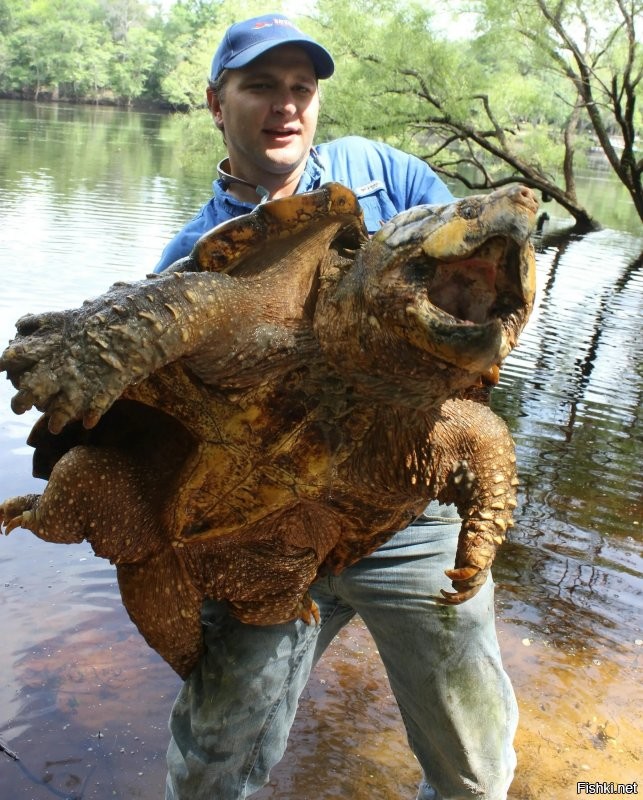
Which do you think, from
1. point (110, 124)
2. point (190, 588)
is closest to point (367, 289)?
point (190, 588)

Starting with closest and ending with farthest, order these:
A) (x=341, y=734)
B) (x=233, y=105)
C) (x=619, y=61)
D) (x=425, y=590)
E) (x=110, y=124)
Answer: (x=425, y=590) → (x=233, y=105) → (x=341, y=734) → (x=619, y=61) → (x=110, y=124)

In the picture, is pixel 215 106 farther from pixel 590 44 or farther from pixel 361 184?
pixel 590 44

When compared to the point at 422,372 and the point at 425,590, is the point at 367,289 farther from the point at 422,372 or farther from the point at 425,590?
the point at 425,590

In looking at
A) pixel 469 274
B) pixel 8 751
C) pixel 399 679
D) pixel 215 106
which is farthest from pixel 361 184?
pixel 8 751

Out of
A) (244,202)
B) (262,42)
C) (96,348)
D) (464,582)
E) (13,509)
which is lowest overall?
(13,509)

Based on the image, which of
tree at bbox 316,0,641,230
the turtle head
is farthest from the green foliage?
the turtle head

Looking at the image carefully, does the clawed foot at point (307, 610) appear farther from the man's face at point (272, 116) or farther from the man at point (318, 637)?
the man's face at point (272, 116)

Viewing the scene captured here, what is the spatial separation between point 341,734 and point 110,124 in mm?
44246

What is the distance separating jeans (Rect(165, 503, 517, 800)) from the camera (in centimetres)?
249

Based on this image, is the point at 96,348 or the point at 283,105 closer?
Answer: the point at 96,348

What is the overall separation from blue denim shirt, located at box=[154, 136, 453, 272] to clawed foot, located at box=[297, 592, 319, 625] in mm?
1145

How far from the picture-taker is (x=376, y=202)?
265 cm

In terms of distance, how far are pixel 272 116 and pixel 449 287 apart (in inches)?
49.3

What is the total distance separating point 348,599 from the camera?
2.65 m
